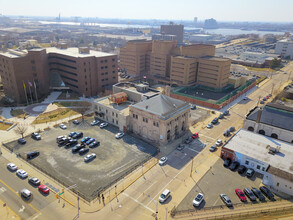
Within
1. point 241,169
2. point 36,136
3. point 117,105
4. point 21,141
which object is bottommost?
point 21,141

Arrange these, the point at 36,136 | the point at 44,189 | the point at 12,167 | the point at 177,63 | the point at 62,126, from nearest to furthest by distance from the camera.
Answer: the point at 44,189
the point at 12,167
the point at 36,136
the point at 62,126
the point at 177,63

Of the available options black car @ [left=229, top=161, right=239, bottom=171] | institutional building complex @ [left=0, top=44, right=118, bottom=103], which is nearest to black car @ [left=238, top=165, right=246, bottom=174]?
black car @ [left=229, top=161, right=239, bottom=171]

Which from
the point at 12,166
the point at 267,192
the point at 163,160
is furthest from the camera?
the point at 163,160

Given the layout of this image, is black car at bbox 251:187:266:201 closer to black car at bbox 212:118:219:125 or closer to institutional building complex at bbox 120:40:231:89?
black car at bbox 212:118:219:125

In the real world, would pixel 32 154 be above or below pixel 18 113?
above

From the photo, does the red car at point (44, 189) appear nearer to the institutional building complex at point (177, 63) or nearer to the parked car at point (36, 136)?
the parked car at point (36, 136)

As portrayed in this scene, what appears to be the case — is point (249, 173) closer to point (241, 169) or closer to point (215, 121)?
point (241, 169)

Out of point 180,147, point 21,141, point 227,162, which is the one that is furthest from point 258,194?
point 21,141
